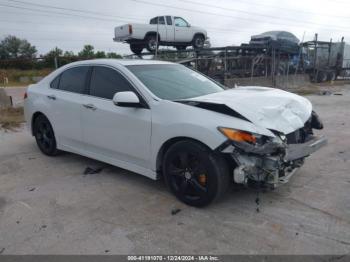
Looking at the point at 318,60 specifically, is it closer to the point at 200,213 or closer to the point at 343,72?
the point at 343,72

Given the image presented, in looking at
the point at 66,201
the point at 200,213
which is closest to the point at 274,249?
the point at 200,213

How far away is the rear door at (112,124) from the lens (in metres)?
3.96

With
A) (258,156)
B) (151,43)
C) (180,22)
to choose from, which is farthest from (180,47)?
(258,156)

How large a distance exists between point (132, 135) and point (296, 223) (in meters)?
2.04

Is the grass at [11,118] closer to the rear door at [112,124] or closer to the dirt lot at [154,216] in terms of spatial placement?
the dirt lot at [154,216]

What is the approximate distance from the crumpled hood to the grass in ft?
20.5

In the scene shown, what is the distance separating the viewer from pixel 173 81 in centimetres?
445

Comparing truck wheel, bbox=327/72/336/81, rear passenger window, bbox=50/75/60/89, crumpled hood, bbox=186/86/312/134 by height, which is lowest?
truck wheel, bbox=327/72/336/81

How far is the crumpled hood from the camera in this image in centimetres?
347

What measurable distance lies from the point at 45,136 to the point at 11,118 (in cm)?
445

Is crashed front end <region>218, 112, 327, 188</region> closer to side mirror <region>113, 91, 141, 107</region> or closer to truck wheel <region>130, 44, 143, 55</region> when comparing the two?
side mirror <region>113, 91, 141, 107</region>

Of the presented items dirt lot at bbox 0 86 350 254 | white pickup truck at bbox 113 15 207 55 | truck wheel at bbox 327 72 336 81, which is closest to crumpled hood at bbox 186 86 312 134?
dirt lot at bbox 0 86 350 254

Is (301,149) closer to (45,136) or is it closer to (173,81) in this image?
(173,81)

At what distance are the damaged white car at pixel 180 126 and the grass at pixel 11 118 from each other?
3.73m
